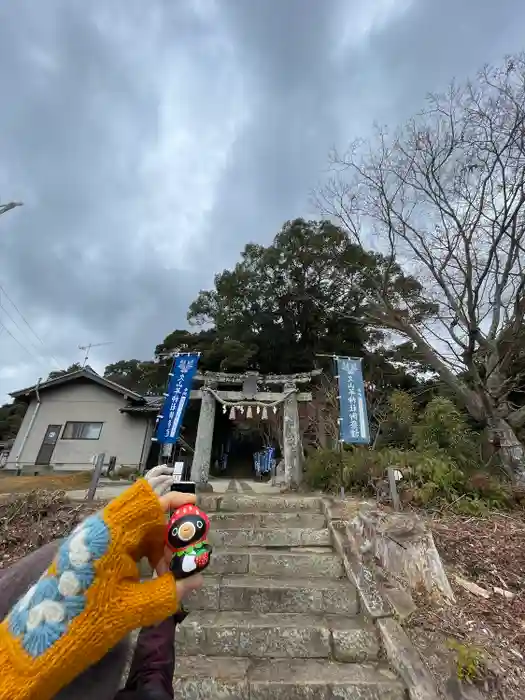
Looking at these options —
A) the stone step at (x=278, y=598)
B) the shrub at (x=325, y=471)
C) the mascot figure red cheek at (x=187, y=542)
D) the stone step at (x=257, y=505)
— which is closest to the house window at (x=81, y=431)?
the shrub at (x=325, y=471)

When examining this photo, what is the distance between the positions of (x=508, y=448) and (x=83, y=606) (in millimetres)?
7635

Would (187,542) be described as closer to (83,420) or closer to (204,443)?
(204,443)

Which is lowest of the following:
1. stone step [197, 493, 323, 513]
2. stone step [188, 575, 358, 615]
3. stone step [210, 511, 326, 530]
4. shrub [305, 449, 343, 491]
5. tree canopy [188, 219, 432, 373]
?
stone step [188, 575, 358, 615]

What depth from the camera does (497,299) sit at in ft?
23.7

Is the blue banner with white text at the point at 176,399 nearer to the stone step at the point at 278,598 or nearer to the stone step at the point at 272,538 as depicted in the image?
the stone step at the point at 272,538

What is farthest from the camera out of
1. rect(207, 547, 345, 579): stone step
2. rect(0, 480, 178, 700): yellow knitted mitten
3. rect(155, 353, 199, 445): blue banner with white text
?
rect(155, 353, 199, 445): blue banner with white text

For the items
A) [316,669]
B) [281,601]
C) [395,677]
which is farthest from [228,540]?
[395,677]

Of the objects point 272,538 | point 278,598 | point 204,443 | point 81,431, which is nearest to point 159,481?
point 278,598

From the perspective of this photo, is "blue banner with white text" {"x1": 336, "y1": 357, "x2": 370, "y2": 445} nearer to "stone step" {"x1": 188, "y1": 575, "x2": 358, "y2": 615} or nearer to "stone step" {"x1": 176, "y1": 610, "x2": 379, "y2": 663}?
"stone step" {"x1": 188, "y1": 575, "x2": 358, "y2": 615}

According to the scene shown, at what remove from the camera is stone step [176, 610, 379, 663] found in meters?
2.49

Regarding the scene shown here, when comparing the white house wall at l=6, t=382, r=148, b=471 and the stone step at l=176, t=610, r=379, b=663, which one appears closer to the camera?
the stone step at l=176, t=610, r=379, b=663

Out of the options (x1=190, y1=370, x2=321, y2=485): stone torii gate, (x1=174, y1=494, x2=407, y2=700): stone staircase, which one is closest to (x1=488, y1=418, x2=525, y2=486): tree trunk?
(x1=174, y1=494, x2=407, y2=700): stone staircase

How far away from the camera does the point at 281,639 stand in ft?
8.41

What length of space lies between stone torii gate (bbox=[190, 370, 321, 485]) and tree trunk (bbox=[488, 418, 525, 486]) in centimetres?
464
